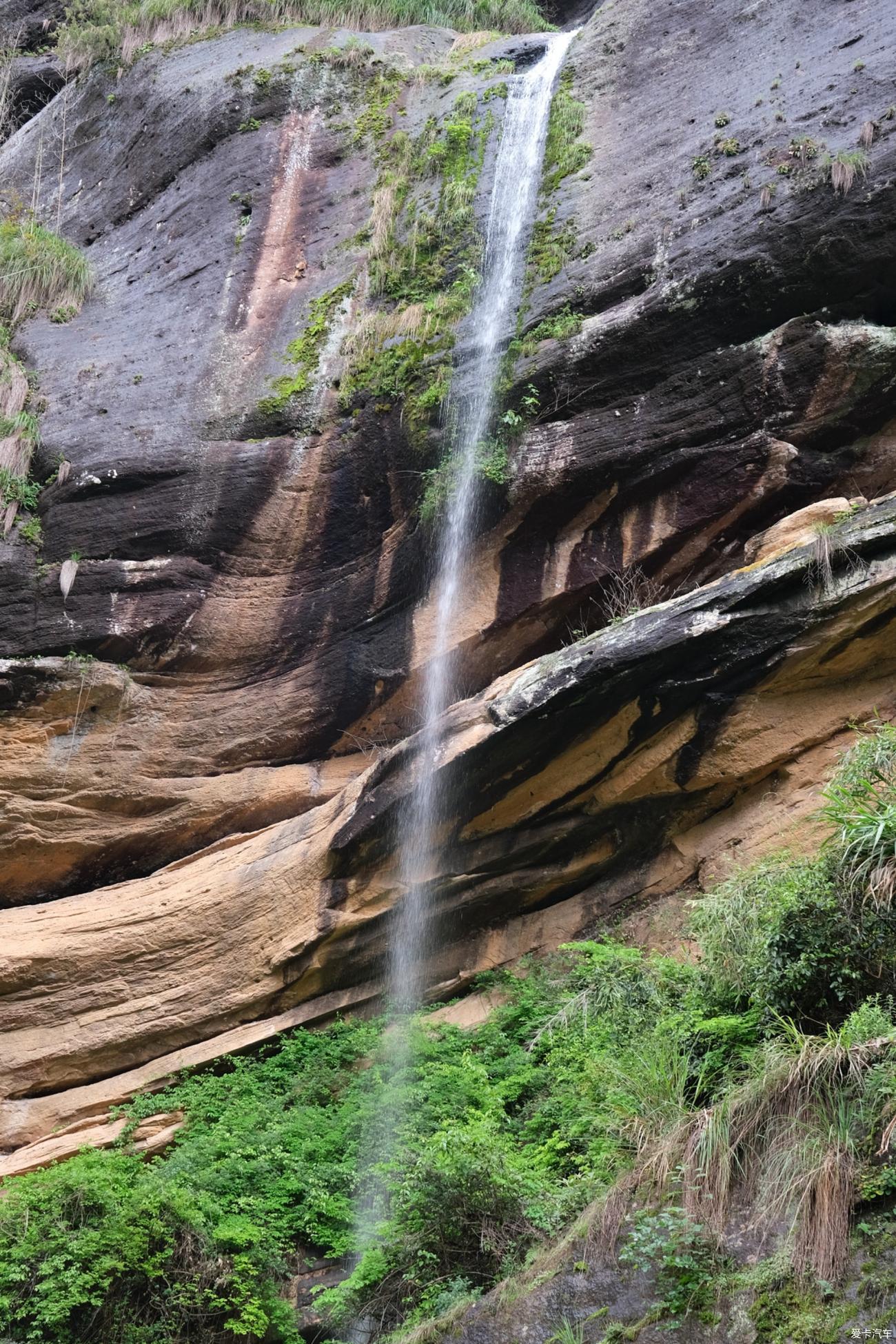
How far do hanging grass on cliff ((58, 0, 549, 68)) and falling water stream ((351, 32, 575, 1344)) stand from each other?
123 inches

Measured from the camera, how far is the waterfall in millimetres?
10281

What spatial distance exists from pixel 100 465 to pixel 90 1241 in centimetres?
811

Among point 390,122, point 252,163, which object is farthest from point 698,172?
point 252,163

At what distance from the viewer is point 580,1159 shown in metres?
6.75

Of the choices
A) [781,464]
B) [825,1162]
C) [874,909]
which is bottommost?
[825,1162]

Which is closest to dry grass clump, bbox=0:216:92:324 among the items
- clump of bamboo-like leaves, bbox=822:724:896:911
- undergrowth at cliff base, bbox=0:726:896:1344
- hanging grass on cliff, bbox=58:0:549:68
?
hanging grass on cliff, bbox=58:0:549:68

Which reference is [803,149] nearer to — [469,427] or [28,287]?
[469,427]

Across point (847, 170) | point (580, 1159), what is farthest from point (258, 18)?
point (580, 1159)

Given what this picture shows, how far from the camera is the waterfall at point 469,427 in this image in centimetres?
1028

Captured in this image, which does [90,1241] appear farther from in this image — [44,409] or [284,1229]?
[44,409]

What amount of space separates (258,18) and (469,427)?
9.81m

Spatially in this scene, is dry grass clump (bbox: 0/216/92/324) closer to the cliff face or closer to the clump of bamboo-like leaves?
the cliff face

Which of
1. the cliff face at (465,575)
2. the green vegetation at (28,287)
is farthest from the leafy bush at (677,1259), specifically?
the green vegetation at (28,287)

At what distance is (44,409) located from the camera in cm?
1374
